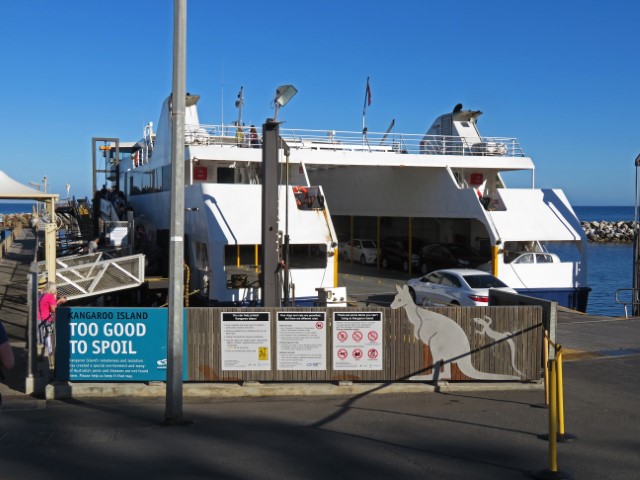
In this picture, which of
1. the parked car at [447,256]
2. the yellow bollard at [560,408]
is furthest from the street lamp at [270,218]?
the parked car at [447,256]

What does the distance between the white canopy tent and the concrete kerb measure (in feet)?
9.34

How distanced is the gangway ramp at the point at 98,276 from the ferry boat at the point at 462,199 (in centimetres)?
724

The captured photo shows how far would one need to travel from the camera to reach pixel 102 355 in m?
10.7

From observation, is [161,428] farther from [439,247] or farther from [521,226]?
[439,247]

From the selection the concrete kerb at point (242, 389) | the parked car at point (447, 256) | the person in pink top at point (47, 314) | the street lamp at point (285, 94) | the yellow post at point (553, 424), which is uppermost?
the street lamp at point (285, 94)

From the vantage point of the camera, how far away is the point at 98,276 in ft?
56.6

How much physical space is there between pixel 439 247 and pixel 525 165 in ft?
15.3

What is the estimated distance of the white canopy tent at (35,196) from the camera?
1166 cm

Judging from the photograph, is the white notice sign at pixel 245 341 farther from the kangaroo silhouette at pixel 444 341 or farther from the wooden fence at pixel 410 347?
the kangaroo silhouette at pixel 444 341

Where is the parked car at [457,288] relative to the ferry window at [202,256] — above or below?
below

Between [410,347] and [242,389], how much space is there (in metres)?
2.77

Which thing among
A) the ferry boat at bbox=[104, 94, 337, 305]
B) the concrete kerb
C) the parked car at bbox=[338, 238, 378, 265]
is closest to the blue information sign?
the concrete kerb

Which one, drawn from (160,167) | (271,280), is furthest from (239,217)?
(160,167)

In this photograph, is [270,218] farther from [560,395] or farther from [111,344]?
[560,395]
